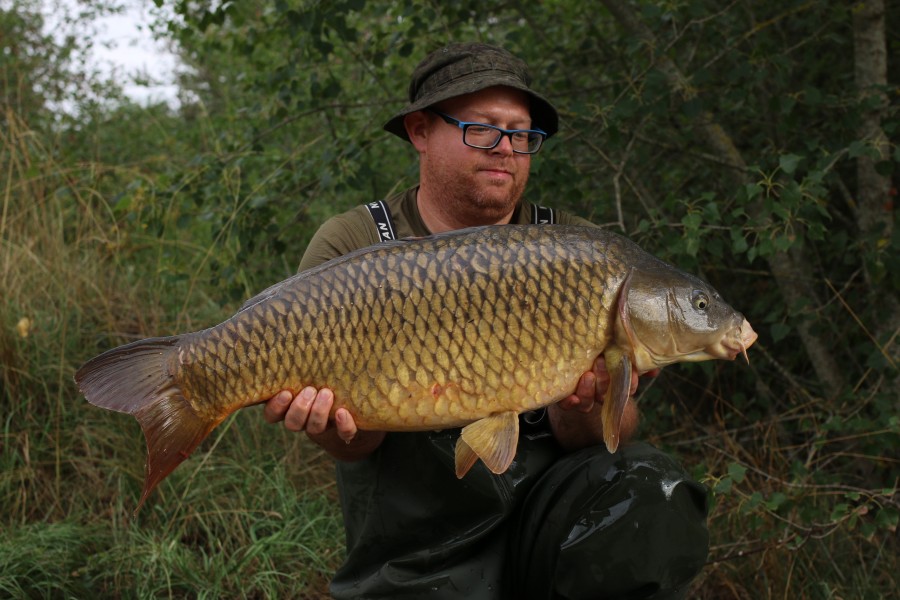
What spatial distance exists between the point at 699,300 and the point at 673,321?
0.06m

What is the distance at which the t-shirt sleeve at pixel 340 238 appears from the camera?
6.04 ft

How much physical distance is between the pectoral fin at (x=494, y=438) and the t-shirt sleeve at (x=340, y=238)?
0.56m

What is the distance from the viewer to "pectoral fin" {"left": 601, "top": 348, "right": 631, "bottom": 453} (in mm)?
1439

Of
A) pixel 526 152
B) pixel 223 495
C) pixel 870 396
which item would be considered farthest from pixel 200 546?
pixel 870 396

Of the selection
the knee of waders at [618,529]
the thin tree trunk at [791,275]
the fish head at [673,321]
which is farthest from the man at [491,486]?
the thin tree trunk at [791,275]

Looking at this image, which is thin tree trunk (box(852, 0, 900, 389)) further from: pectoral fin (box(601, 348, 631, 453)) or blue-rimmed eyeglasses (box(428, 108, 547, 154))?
pectoral fin (box(601, 348, 631, 453))

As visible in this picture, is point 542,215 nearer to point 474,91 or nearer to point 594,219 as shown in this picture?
point 474,91

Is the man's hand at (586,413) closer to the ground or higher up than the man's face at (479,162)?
closer to the ground

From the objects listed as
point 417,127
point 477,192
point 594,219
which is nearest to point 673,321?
point 477,192

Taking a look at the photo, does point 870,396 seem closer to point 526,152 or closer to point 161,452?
point 526,152

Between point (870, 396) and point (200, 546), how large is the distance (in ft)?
6.07

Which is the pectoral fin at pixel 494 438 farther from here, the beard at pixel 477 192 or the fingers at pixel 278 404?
the beard at pixel 477 192

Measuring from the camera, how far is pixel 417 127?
2000 millimetres

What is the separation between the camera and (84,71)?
A: 5.48m
